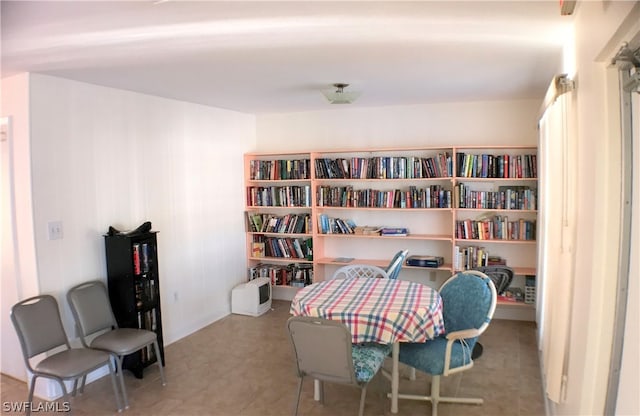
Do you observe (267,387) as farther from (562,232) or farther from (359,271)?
(562,232)

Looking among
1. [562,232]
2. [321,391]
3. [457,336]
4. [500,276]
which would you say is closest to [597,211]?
[562,232]

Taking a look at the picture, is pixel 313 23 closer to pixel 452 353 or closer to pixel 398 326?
pixel 398 326

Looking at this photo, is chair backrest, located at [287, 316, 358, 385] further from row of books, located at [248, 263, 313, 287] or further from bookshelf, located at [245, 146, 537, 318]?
row of books, located at [248, 263, 313, 287]

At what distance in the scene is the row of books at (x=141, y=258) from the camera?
360 cm

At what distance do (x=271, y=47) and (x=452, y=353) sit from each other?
→ 2.28 m

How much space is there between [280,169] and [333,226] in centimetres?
99

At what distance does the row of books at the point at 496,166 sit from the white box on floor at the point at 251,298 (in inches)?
104

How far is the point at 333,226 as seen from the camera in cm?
539

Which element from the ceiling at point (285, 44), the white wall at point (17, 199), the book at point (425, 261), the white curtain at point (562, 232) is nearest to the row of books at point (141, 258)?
the white wall at point (17, 199)

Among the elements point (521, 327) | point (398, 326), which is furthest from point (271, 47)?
point (521, 327)

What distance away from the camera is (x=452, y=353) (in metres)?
2.86

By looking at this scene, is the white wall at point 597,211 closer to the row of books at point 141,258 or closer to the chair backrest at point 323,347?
the chair backrest at point 323,347

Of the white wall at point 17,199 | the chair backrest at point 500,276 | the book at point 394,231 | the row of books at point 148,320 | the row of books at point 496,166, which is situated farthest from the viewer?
the book at point 394,231

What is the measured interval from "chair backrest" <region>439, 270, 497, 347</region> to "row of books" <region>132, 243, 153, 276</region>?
8.01 ft
